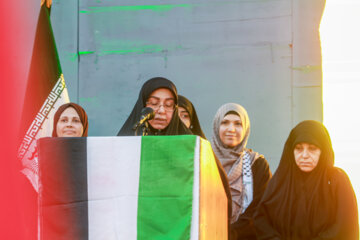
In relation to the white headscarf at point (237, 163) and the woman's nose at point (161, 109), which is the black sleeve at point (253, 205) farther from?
the woman's nose at point (161, 109)

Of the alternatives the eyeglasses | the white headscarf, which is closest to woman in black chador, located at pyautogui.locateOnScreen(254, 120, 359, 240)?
the white headscarf

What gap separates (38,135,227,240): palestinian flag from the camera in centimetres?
251

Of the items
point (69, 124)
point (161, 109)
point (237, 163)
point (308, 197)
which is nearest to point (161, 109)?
point (161, 109)

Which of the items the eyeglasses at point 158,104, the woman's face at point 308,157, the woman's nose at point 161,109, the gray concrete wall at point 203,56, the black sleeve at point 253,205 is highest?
the gray concrete wall at point 203,56

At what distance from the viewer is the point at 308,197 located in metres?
3.72

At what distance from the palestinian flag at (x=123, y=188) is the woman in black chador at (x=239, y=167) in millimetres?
1488

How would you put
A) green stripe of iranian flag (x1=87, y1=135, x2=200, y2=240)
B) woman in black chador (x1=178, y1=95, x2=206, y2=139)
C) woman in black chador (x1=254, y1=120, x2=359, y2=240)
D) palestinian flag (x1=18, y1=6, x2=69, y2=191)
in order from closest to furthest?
green stripe of iranian flag (x1=87, y1=135, x2=200, y2=240) → woman in black chador (x1=254, y1=120, x2=359, y2=240) → woman in black chador (x1=178, y1=95, x2=206, y2=139) → palestinian flag (x1=18, y1=6, x2=69, y2=191)

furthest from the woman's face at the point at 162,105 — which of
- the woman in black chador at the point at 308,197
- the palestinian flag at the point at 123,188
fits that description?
the palestinian flag at the point at 123,188

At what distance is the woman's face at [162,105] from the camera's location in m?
3.64

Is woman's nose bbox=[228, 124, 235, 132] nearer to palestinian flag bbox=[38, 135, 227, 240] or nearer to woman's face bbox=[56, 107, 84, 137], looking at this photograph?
woman's face bbox=[56, 107, 84, 137]

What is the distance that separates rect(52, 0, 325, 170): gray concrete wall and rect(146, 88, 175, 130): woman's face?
7.34ft

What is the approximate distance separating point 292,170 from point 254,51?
2447 millimetres

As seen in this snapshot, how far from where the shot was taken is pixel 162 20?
6.24 m

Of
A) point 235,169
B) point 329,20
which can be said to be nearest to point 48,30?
point 235,169
